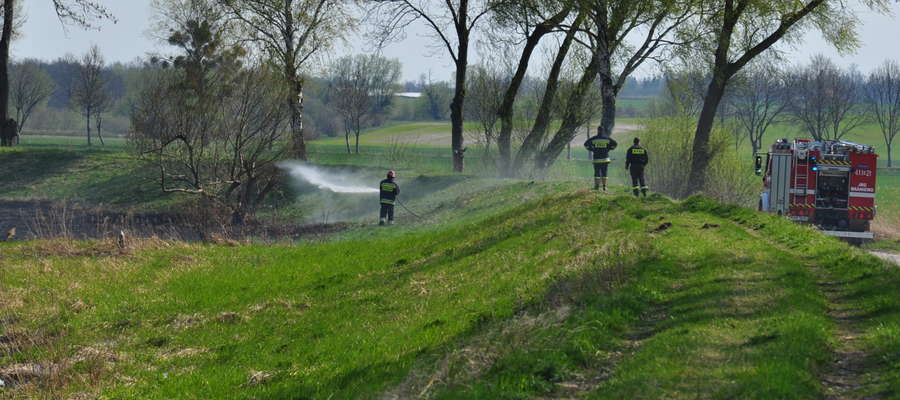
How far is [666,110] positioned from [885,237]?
3198 cm

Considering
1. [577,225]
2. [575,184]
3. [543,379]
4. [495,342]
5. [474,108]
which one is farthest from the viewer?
[474,108]

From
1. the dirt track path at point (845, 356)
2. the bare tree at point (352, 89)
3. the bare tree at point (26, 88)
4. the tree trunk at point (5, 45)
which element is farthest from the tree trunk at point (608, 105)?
the bare tree at point (26, 88)

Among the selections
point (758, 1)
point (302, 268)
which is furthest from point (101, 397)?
point (758, 1)

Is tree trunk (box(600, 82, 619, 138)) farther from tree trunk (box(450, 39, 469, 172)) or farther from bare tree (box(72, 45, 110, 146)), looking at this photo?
bare tree (box(72, 45, 110, 146))

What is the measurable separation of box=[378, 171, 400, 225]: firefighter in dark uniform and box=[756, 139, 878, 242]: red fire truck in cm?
1172

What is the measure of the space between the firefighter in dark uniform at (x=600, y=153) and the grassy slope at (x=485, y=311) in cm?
220

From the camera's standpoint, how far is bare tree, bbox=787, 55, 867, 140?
7250 centimetres

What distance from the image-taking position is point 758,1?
28.0 m

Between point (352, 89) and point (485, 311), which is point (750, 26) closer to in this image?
point (485, 311)

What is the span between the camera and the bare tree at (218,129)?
109 feet

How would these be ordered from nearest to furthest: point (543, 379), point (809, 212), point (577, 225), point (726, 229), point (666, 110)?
point (543, 379) < point (726, 229) < point (577, 225) < point (809, 212) < point (666, 110)

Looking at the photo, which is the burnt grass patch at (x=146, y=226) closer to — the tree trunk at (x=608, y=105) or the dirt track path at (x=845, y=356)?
the tree trunk at (x=608, y=105)

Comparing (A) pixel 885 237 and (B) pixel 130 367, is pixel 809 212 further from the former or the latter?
(B) pixel 130 367

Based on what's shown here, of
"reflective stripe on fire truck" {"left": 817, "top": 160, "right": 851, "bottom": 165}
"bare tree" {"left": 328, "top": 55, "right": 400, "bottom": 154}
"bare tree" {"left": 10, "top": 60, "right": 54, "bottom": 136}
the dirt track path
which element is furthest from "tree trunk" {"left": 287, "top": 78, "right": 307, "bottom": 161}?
"bare tree" {"left": 10, "top": 60, "right": 54, "bottom": 136}
